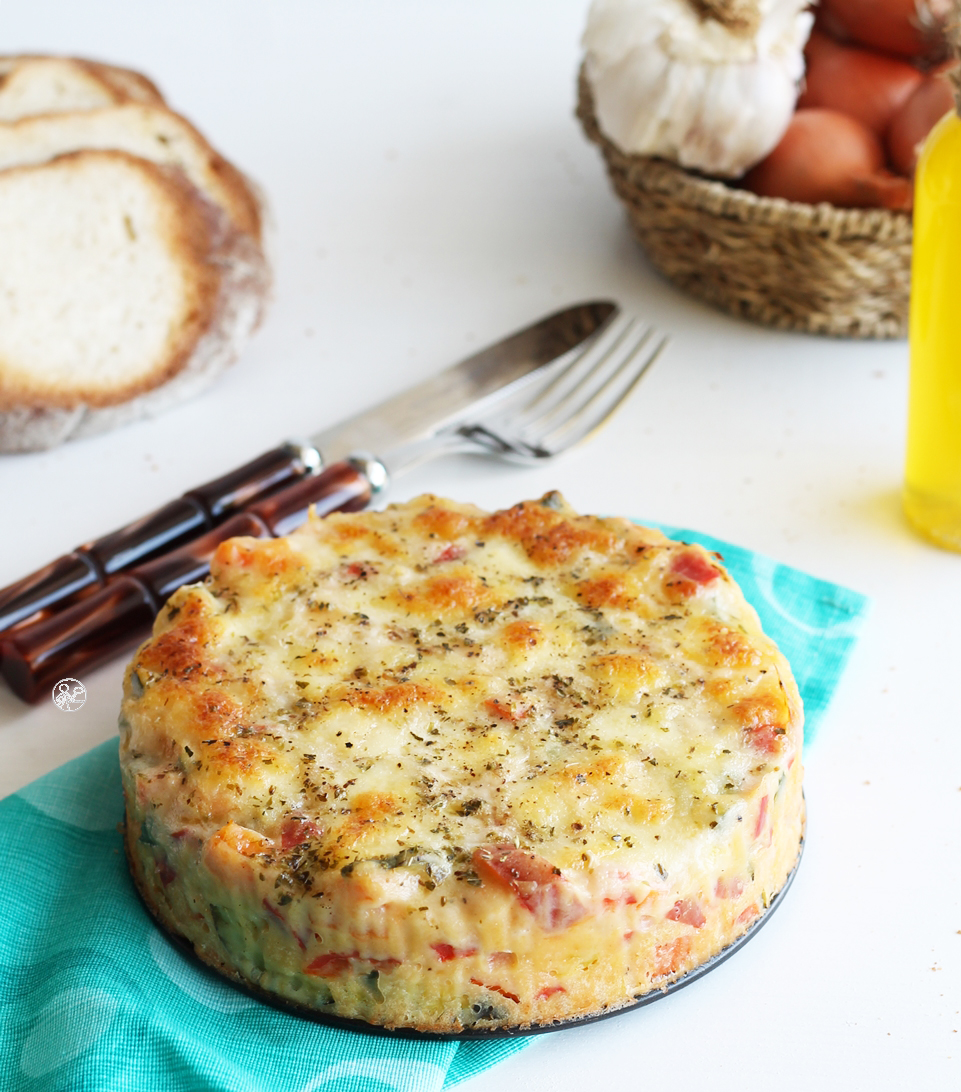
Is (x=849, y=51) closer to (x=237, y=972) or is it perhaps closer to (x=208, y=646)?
(x=208, y=646)

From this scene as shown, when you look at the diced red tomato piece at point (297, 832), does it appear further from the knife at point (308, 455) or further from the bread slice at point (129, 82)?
the bread slice at point (129, 82)

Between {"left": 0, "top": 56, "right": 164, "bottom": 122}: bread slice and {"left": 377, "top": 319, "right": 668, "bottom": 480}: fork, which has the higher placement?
{"left": 0, "top": 56, "right": 164, "bottom": 122}: bread slice

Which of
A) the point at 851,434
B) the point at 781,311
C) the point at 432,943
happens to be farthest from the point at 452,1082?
the point at 781,311

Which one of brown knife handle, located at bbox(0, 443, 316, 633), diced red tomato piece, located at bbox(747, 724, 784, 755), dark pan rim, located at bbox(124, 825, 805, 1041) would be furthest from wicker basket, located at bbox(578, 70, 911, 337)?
dark pan rim, located at bbox(124, 825, 805, 1041)

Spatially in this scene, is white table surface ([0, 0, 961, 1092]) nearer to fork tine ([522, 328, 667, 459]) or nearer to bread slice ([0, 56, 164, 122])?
fork tine ([522, 328, 667, 459])

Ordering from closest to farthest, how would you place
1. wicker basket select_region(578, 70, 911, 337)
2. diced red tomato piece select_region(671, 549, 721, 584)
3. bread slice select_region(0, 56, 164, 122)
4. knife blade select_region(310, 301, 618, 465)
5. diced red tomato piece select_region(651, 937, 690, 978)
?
diced red tomato piece select_region(651, 937, 690, 978) < diced red tomato piece select_region(671, 549, 721, 584) < knife blade select_region(310, 301, 618, 465) < wicker basket select_region(578, 70, 911, 337) < bread slice select_region(0, 56, 164, 122)

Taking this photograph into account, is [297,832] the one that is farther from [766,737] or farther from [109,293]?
[109,293]

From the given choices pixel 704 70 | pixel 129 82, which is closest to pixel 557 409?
pixel 704 70
